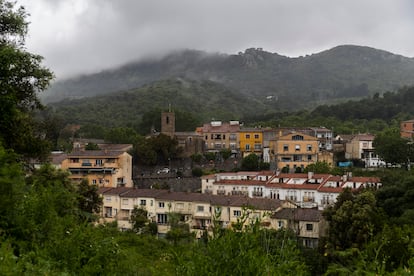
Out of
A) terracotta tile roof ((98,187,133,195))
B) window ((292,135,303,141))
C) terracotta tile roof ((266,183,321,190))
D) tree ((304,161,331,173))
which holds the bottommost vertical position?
terracotta tile roof ((98,187,133,195))

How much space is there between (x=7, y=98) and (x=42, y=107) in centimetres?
204

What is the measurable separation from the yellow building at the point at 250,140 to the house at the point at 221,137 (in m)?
0.63

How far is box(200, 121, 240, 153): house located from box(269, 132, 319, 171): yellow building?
8930mm

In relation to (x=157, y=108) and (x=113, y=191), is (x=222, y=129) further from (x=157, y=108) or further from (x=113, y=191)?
(x=113, y=191)

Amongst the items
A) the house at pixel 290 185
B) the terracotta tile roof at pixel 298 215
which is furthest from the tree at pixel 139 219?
the house at pixel 290 185

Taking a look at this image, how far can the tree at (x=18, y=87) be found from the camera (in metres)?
12.3

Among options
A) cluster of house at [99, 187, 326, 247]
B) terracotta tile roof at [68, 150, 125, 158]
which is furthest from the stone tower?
cluster of house at [99, 187, 326, 247]

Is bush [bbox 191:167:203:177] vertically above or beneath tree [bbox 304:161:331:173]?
beneath

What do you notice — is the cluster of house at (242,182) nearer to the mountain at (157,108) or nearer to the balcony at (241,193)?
the balcony at (241,193)

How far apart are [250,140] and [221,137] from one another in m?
3.52

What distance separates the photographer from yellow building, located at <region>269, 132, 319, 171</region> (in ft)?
170

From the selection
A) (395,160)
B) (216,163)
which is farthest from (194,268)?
(216,163)

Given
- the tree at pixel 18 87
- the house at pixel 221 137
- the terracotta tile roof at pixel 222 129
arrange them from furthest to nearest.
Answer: the terracotta tile roof at pixel 222 129 < the house at pixel 221 137 < the tree at pixel 18 87

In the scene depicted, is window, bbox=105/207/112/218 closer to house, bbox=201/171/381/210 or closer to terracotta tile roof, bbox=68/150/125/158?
terracotta tile roof, bbox=68/150/125/158
